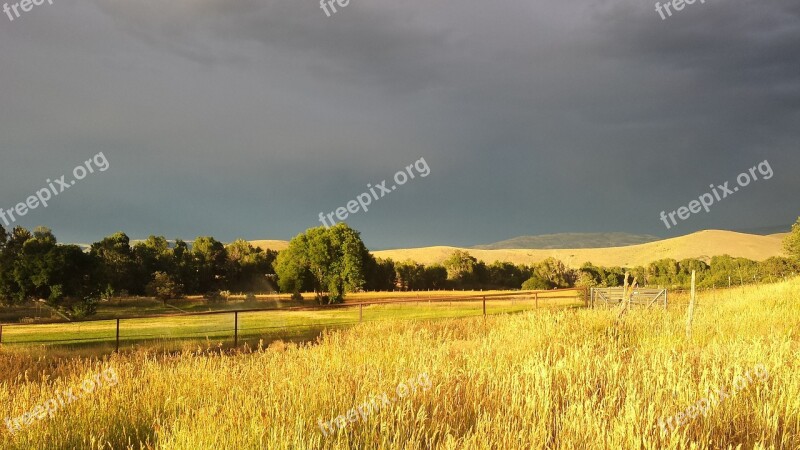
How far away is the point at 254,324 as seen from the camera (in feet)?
144

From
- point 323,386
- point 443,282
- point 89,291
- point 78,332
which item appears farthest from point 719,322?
point 443,282

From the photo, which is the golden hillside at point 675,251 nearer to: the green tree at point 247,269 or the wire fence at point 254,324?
the green tree at point 247,269

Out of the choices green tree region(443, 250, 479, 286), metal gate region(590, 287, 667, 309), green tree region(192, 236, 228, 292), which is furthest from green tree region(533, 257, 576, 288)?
metal gate region(590, 287, 667, 309)

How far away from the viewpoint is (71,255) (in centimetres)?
4844

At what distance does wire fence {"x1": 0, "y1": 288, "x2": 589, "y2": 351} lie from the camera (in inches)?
1126

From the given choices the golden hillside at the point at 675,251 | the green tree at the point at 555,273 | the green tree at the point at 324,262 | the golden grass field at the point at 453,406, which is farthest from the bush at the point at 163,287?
the golden hillside at the point at 675,251

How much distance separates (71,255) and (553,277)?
75947 mm

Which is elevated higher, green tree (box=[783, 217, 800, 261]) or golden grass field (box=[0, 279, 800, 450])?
green tree (box=[783, 217, 800, 261])

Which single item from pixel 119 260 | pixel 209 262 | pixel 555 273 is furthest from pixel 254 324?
pixel 555 273

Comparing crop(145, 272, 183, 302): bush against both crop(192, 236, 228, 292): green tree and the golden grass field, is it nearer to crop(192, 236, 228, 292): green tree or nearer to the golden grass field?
crop(192, 236, 228, 292): green tree

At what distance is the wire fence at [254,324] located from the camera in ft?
93.8

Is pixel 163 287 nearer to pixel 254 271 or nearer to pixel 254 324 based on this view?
pixel 254 271

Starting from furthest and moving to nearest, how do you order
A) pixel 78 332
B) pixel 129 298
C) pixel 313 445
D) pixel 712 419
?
pixel 129 298 → pixel 78 332 → pixel 712 419 → pixel 313 445

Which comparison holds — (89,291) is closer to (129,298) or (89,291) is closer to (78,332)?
(78,332)
